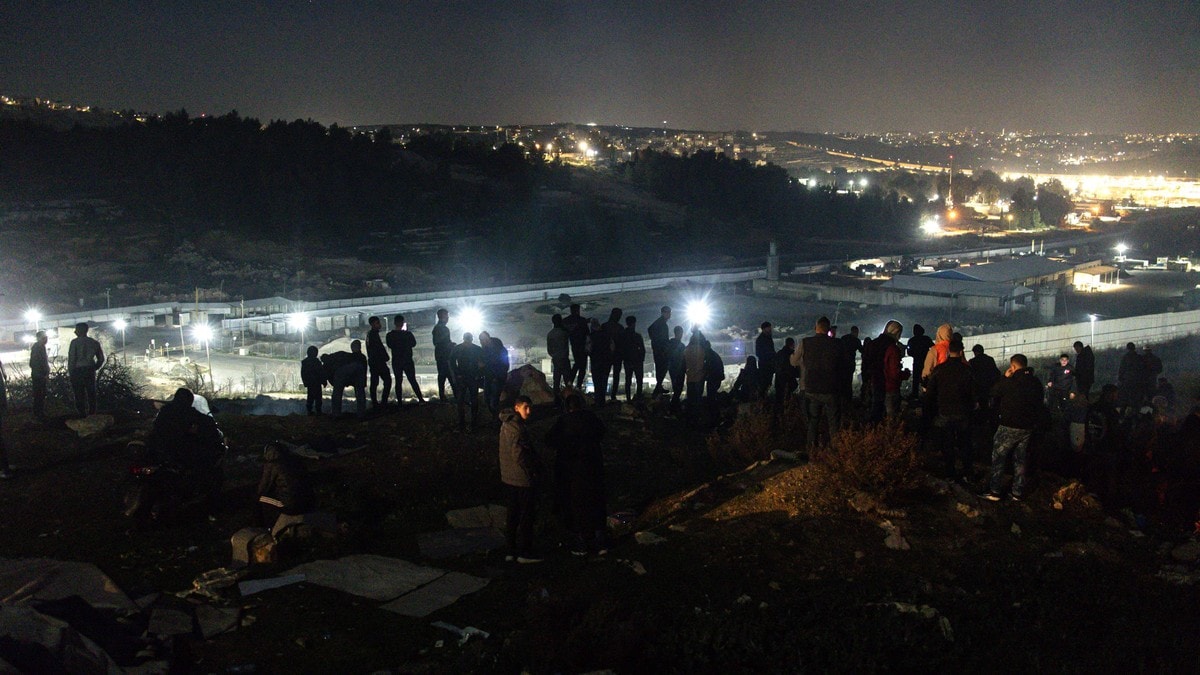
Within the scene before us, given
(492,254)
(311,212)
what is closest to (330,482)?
(492,254)

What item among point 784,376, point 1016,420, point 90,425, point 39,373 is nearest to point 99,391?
point 39,373

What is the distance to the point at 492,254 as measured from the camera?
62375 mm

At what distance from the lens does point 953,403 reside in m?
8.60

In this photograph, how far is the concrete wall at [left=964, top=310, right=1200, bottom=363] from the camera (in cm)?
2412

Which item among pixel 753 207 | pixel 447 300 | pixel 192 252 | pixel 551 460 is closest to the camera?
pixel 551 460

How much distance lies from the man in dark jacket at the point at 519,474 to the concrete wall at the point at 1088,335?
16887 mm

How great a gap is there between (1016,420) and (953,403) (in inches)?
24.7

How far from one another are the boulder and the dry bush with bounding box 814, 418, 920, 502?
8.64 metres

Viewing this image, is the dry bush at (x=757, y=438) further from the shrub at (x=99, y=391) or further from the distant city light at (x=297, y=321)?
the distant city light at (x=297, y=321)

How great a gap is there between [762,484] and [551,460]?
283 cm

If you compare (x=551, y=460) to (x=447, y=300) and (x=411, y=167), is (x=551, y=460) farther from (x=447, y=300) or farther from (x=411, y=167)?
(x=411, y=167)

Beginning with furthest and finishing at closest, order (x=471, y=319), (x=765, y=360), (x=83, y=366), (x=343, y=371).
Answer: (x=471, y=319), (x=765, y=360), (x=343, y=371), (x=83, y=366)

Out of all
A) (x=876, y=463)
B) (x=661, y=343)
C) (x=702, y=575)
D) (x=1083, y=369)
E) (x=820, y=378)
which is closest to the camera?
(x=702, y=575)

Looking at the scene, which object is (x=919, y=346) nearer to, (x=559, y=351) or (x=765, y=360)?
(x=765, y=360)
